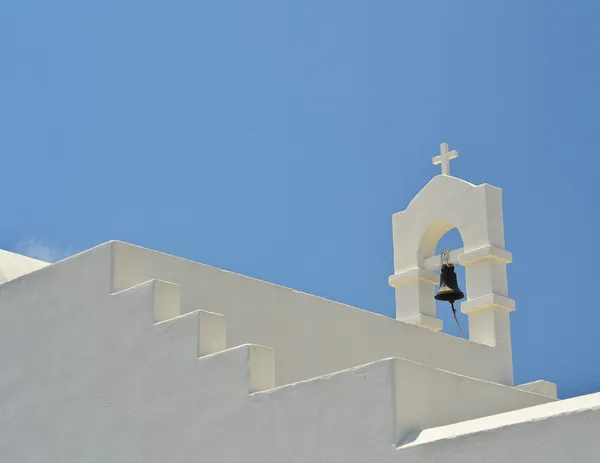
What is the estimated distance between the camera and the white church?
8.16 m

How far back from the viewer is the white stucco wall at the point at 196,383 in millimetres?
8398

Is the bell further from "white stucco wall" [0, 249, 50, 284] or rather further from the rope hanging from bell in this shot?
"white stucco wall" [0, 249, 50, 284]

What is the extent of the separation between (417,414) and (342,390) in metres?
0.56

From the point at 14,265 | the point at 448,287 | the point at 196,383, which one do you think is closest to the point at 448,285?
the point at 448,287

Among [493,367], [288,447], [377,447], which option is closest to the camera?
[377,447]

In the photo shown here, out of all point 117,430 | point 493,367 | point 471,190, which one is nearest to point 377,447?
point 117,430

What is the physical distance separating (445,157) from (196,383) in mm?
6311

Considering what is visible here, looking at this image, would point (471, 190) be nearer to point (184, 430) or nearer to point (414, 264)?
point (414, 264)

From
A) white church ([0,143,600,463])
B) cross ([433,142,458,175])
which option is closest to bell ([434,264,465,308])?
white church ([0,143,600,463])

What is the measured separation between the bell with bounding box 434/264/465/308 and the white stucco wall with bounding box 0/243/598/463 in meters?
1.91

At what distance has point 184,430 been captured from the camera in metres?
9.61

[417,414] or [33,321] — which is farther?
[33,321]

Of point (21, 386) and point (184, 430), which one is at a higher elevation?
point (21, 386)

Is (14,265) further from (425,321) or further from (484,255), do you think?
(484,255)
